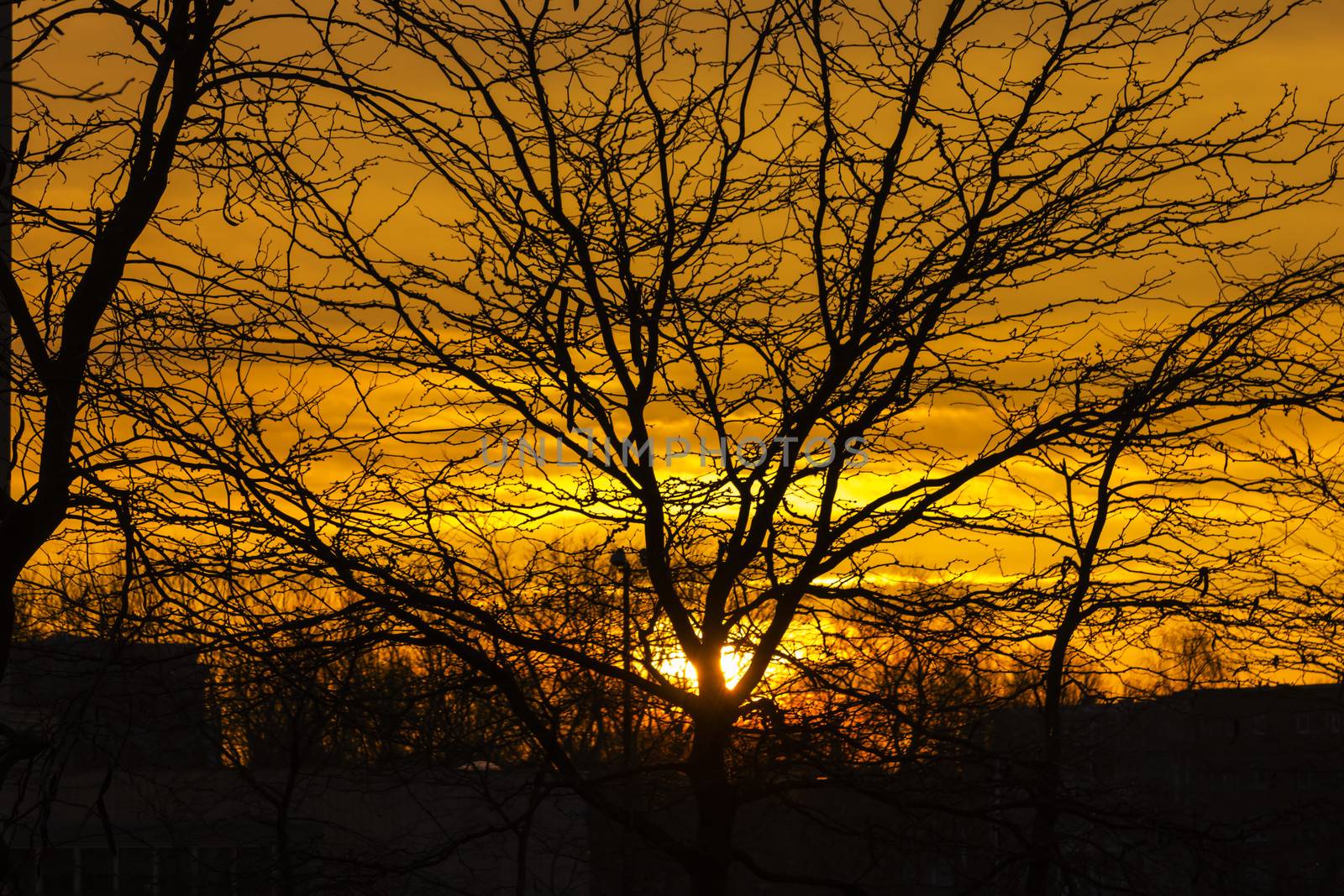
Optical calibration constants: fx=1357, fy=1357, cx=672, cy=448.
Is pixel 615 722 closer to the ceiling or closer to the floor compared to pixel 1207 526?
closer to the floor

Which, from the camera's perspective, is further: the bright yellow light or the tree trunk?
the bright yellow light

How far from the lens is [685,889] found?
24859mm

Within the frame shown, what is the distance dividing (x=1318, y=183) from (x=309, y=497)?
3184mm

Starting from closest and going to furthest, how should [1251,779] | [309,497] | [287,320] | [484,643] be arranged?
[309,497] → [287,320] → [484,643] → [1251,779]

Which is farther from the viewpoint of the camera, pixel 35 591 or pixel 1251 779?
pixel 1251 779

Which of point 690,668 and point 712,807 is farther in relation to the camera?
point 690,668

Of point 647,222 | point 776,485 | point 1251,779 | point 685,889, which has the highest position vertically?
point 647,222

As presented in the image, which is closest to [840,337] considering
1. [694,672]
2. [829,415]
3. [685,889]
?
[829,415]

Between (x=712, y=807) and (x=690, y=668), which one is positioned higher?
(x=690, y=668)

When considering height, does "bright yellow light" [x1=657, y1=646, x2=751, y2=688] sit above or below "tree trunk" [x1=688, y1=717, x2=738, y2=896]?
above

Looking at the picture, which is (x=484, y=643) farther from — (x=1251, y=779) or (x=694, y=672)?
(x=1251, y=779)

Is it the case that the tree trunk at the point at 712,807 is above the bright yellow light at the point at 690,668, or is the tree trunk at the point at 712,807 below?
below

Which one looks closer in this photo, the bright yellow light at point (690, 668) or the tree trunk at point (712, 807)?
the tree trunk at point (712, 807)

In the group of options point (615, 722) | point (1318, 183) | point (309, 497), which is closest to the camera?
point (309, 497)
